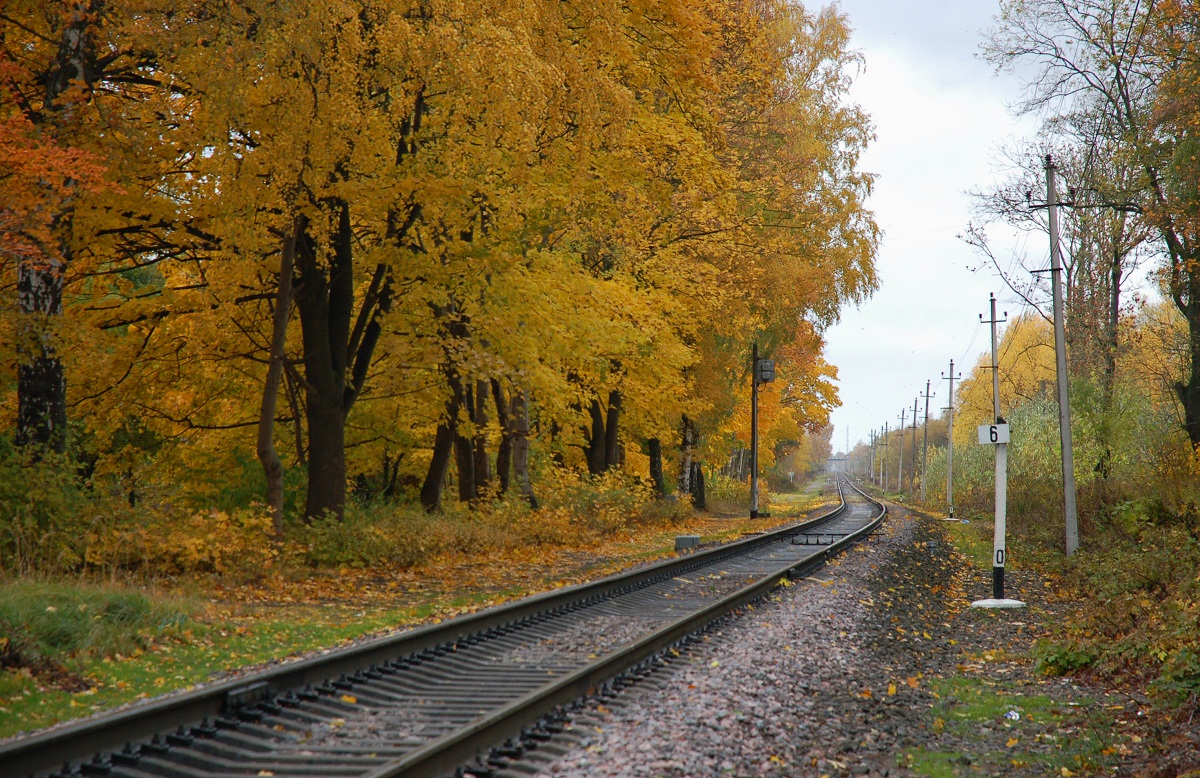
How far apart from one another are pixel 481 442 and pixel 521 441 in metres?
1.11

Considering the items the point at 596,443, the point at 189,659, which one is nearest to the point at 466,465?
the point at 596,443

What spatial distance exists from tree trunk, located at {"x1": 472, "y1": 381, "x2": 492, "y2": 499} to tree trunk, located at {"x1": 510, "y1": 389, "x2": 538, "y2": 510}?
0.75m

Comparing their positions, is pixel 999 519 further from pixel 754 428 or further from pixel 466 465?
pixel 754 428

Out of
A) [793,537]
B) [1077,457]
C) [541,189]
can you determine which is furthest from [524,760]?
[1077,457]

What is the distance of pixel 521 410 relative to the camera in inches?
949

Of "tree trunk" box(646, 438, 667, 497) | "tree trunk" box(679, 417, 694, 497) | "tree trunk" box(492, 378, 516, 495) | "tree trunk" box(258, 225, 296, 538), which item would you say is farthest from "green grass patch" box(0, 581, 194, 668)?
"tree trunk" box(679, 417, 694, 497)

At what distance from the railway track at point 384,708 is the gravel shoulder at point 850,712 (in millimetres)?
289

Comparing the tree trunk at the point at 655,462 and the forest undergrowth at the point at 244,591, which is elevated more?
the tree trunk at the point at 655,462

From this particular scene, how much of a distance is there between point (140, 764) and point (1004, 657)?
8.55 m

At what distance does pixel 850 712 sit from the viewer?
7.52 m

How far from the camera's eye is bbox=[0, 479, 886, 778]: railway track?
5.25m

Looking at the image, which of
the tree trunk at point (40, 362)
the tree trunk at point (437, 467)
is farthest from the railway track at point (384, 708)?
the tree trunk at point (437, 467)

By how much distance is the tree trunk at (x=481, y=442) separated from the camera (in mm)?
23031

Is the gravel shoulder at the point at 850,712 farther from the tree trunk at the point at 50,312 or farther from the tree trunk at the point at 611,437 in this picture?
the tree trunk at the point at 611,437
